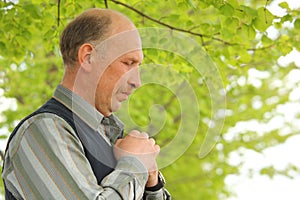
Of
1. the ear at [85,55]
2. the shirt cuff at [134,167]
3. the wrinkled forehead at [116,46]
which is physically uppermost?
the wrinkled forehead at [116,46]

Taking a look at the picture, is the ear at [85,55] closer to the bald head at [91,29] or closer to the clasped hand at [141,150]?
the bald head at [91,29]

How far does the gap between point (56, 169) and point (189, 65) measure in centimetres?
264

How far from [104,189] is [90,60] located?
0.48 metres

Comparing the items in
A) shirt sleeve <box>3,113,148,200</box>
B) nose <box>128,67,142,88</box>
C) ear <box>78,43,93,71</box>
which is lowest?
shirt sleeve <box>3,113,148,200</box>

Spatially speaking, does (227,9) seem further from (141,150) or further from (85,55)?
(141,150)

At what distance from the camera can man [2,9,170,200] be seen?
1.73 m

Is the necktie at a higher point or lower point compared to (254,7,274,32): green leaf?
lower

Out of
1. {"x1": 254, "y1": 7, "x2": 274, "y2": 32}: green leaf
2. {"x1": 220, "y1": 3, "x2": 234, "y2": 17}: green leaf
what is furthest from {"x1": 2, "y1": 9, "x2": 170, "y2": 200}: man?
{"x1": 254, "y1": 7, "x2": 274, "y2": 32}: green leaf

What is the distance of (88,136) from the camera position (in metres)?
1.90

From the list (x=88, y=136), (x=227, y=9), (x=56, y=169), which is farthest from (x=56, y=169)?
(x=227, y=9)

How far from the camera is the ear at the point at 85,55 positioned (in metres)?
1.97

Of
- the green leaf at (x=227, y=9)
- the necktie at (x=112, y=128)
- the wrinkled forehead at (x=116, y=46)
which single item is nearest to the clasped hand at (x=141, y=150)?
the necktie at (x=112, y=128)

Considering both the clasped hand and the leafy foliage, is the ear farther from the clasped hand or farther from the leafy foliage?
the leafy foliage

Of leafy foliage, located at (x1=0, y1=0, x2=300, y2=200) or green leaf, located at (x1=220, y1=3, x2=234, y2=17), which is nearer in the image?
green leaf, located at (x1=220, y1=3, x2=234, y2=17)
